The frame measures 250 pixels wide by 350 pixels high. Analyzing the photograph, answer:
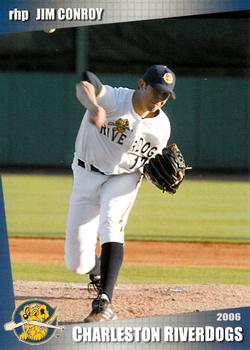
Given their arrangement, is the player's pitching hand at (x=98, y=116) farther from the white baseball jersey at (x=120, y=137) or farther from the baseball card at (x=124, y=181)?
the white baseball jersey at (x=120, y=137)

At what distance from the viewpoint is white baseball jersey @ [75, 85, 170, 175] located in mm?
5094

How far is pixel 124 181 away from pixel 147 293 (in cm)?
126

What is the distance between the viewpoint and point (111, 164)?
5223mm

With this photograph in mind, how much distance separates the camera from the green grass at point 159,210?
1077 cm

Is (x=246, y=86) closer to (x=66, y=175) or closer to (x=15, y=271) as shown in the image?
(x=66, y=175)

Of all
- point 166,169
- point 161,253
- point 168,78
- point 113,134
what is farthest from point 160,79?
point 161,253

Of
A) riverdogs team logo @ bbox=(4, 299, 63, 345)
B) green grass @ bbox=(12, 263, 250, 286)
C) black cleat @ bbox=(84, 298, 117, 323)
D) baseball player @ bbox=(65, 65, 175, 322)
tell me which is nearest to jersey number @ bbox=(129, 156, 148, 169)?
baseball player @ bbox=(65, 65, 175, 322)

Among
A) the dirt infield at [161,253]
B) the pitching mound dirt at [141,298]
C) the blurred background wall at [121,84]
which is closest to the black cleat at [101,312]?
the pitching mound dirt at [141,298]

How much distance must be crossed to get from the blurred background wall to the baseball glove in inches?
333

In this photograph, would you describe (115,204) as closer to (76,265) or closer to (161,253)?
(76,265)

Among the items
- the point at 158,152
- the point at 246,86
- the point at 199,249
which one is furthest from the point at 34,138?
the point at 158,152

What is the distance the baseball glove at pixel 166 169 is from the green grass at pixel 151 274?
2.04 meters

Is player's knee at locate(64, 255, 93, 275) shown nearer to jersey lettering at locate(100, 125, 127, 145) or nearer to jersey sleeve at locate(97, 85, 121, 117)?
jersey lettering at locate(100, 125, 127, 145)

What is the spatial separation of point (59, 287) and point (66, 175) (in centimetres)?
1152
